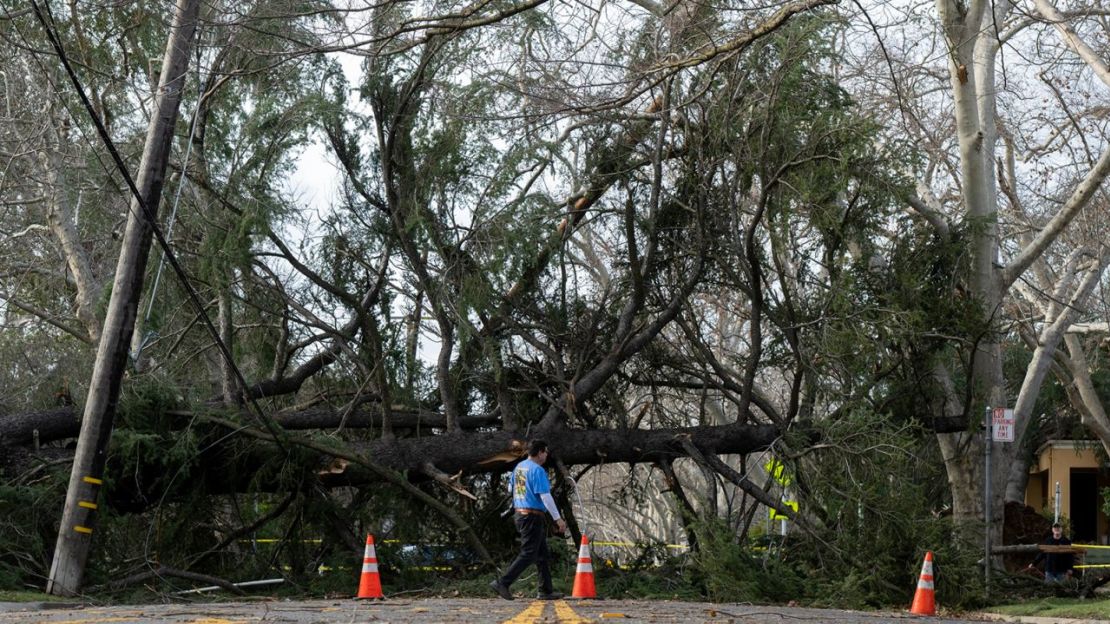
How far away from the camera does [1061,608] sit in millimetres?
14086

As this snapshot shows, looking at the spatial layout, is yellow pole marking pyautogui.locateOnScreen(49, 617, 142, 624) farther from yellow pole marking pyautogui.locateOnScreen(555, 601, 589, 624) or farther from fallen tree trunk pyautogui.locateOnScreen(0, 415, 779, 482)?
fallen tree trunk pyautogui.locateOnScreen(0, 415, 779, 482)

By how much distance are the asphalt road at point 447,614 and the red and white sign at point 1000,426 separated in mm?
5263

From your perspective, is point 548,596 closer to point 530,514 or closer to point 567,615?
point 530,514

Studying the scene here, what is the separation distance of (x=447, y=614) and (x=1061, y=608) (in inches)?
309

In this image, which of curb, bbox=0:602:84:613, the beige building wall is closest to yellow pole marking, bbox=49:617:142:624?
curb, bbox=0:602:84:613

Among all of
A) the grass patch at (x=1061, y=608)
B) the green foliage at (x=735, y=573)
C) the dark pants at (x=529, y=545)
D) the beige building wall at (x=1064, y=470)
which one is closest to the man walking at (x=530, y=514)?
the dark pants at (x=529, y=545)

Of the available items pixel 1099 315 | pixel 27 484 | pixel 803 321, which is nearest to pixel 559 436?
pixel 803 321

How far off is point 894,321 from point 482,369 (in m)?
5.26

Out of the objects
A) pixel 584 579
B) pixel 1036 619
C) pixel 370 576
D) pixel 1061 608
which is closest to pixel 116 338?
pixel 370 576

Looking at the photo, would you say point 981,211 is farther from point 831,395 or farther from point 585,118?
point 585,118

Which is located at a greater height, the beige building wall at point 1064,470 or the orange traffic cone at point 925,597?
the beige building wall at point 1064,470

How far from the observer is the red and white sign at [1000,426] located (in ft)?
53.1

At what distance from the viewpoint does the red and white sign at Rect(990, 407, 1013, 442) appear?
16.2 metres

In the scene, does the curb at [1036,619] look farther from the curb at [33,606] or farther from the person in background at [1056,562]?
the curb at [33,606]
